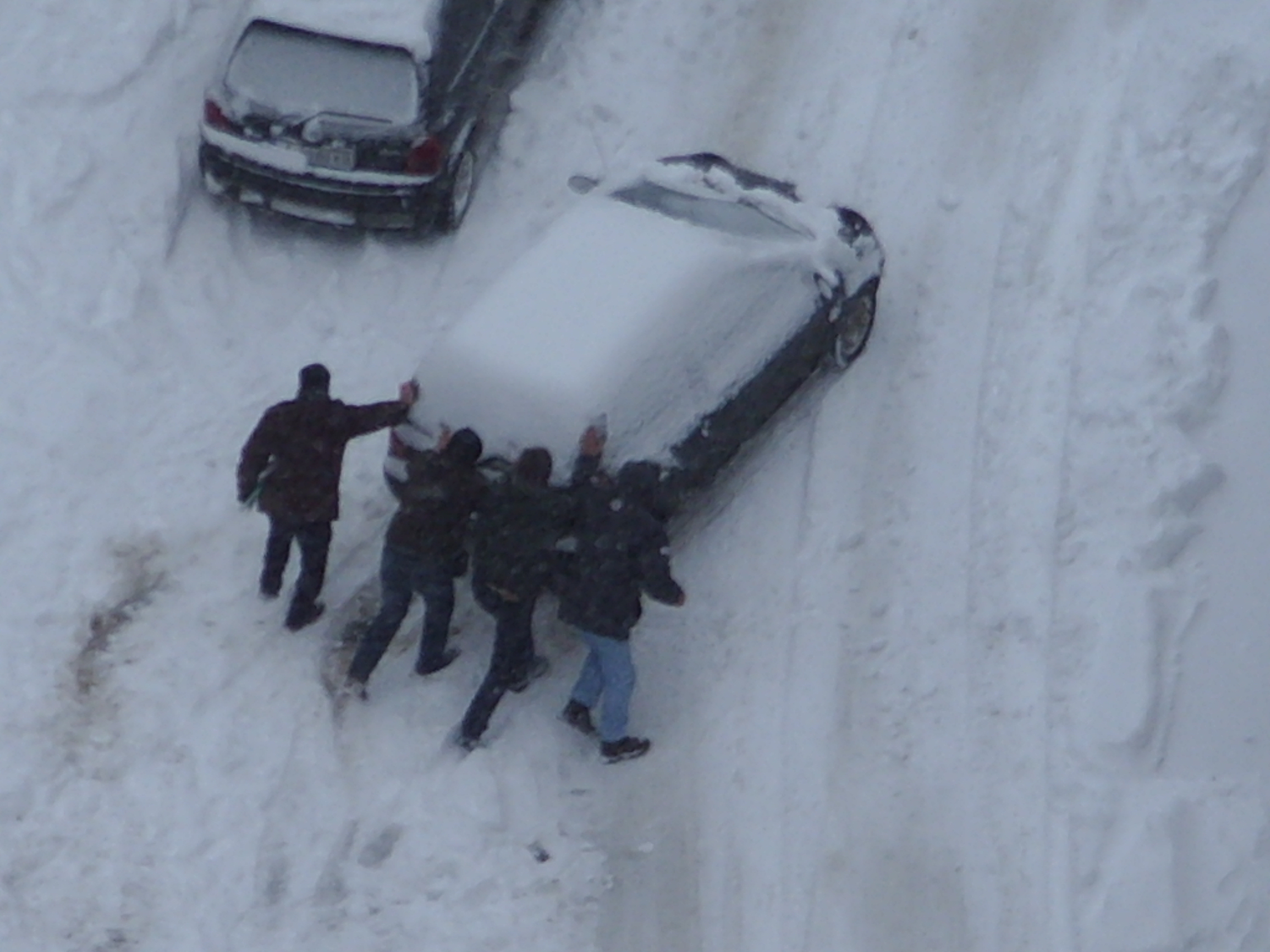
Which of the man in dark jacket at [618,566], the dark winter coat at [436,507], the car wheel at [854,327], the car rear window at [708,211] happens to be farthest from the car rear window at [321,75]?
the man in dark jacket at [618,566]

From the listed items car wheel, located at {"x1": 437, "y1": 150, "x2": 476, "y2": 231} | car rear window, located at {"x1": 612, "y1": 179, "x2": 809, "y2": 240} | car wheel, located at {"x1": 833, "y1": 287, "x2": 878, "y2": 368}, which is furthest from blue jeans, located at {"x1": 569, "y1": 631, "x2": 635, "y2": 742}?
car wheel, located at {"x1": 437, "y1": 150, "x2": 476, "y2": 231}

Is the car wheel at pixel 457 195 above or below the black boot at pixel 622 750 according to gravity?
above

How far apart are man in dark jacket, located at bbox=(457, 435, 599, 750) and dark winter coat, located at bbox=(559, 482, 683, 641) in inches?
6.0

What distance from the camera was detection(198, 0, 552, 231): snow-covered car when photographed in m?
11.5

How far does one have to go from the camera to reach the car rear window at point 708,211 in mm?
10758

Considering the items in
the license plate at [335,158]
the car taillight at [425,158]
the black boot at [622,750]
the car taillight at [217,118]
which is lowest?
the black boot at [622,750]

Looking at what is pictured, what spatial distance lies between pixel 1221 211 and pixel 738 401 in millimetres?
3670

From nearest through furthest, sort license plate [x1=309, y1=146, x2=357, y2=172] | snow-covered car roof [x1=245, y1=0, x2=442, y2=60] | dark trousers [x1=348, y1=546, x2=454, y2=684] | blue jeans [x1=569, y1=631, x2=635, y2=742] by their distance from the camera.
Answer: blue jeans [x1=569, y1=631, x2=635, y2=742] → dark trousers [x1=348, y1=546, x2=454, y2=684] → license plate [x1=309, y1=146, x2=357, y2=172] → snow-covered car roof [x1=245, y1=0, x2=442, y2=60]

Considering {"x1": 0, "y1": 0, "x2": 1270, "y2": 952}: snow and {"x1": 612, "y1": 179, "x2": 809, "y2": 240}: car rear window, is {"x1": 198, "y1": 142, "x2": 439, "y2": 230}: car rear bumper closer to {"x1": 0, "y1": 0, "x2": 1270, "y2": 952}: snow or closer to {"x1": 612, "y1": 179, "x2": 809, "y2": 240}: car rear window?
{"x1": 0, "y1": 0, "x2": 1270, "y2": 952}: snow

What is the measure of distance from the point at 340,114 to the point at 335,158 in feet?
0.92

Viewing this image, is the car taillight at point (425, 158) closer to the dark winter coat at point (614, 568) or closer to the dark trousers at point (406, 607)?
the dark trousers at point (406, 607)

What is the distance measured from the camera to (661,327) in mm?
9766

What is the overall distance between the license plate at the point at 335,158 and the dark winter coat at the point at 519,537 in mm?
3440

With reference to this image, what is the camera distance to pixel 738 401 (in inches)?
398
